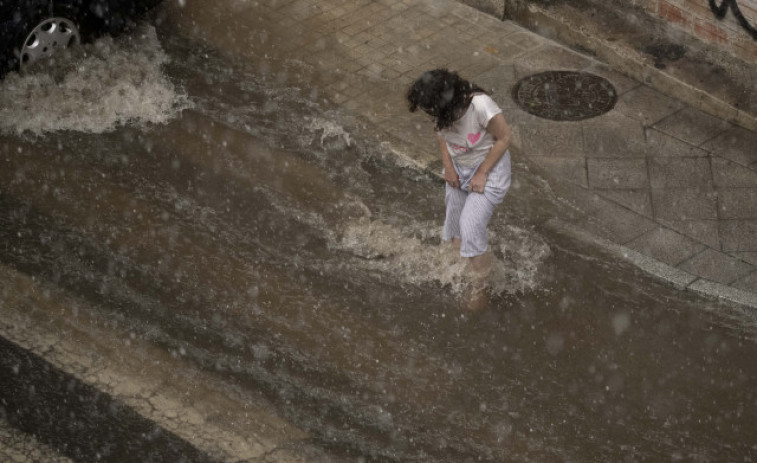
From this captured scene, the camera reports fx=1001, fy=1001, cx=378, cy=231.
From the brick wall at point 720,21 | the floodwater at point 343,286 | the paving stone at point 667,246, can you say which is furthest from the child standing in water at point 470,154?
the brick wall at point 720,21

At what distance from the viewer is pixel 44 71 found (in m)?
9.49

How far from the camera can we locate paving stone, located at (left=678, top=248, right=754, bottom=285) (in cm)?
745

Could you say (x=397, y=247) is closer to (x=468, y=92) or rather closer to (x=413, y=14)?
(x=468, y=92)

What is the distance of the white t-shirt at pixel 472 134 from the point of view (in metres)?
6.53

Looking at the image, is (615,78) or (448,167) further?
(615,78)

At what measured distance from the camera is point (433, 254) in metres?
7.61

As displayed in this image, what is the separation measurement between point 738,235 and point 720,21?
8.27ft

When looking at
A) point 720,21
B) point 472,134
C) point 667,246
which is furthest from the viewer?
point 720,21

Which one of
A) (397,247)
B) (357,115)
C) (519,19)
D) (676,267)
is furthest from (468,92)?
(519,19)

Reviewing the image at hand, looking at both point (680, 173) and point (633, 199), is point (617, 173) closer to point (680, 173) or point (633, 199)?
point (633, 199)

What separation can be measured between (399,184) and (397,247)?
3.00 feet

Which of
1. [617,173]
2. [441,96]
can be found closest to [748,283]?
[617,173]

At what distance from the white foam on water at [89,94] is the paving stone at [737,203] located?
190 inches

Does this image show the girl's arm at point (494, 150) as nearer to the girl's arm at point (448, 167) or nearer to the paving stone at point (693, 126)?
the girl's arm at point (448, 167)
